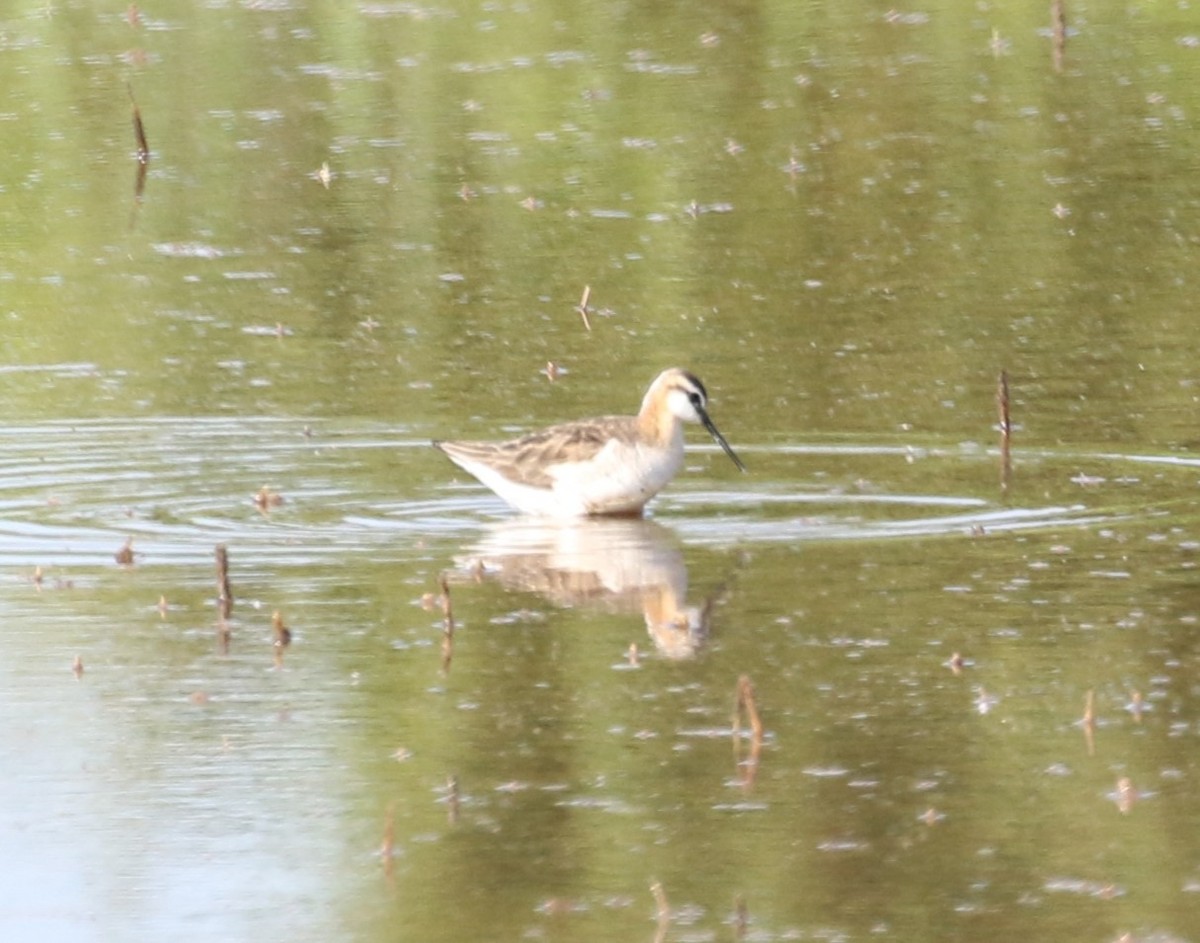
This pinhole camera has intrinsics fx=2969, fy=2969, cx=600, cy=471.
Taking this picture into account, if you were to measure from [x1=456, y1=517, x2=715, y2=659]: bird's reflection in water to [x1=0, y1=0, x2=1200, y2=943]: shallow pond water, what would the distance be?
36 mm

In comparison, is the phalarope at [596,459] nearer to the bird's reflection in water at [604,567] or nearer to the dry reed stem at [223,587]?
the bird's reflection in water at [604,567]

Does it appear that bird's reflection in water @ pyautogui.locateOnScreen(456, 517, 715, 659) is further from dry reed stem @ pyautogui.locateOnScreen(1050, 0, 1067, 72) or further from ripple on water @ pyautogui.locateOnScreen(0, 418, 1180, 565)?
dry reed stem @ pyautogui.locateOnScreen(1050, 0, 1067, 72)

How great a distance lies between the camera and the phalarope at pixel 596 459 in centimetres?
1258

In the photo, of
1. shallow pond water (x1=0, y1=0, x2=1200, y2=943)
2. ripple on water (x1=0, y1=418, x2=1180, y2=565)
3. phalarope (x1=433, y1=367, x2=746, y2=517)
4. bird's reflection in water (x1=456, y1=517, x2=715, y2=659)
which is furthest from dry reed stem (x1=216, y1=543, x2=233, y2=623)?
phalarope (x1=433, y1=367, x2=746, y2=517)

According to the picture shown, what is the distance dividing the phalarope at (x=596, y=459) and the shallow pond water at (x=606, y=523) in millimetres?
154

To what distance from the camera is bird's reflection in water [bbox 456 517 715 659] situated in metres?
10.4

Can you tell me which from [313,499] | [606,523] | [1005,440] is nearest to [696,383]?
[606,523]

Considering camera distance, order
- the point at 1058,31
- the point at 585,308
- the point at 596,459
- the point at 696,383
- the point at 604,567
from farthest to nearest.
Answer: the point at 1058,31
the point at 585,308
the point at 696,383
the point at 596,459
the point at 604,567

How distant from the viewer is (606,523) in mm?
12680

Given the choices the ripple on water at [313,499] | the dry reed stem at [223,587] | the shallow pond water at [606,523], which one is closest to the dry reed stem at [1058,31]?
the shallow pond water at [606,523]

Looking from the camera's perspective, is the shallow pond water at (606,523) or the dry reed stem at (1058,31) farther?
the dry reed stem at (1058,31)

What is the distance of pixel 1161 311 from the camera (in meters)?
16.4

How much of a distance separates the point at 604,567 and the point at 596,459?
3.80ft

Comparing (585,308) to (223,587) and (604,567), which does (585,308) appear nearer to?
(604,567)
